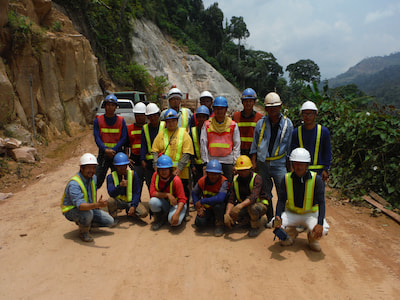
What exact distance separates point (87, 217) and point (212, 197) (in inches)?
71.8

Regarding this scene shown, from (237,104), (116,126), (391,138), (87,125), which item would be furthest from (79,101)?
(237,104)

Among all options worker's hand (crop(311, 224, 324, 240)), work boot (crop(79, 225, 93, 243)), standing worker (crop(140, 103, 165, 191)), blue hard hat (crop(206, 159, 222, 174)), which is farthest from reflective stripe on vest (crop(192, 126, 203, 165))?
worker's hand (crop(311, 224, 324, 240))

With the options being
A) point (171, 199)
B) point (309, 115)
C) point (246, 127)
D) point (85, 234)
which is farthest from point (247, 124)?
point (85, 234)

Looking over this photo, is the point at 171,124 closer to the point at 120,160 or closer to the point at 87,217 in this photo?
the point at 120,160

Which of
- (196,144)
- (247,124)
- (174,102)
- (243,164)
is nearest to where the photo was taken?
(243,164)

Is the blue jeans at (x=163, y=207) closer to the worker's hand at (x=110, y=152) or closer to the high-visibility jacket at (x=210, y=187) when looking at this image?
the high-visibility jacket at (x=210, y=187)

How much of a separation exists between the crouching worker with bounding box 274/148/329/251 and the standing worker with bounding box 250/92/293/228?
1.77 feet

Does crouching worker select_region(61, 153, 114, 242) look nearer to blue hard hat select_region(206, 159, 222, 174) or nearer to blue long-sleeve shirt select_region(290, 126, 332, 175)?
blue hard hat select_region(206, 159, 222, 174)

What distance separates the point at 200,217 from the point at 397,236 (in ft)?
10.5

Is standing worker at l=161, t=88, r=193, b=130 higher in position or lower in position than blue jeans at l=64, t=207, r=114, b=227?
higher

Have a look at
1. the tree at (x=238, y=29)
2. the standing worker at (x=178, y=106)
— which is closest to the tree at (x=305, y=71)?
the tree at (x=238, y=29)

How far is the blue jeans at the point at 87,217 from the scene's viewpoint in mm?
4254

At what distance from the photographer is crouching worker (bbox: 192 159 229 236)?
175 inches

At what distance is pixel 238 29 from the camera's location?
47500 mm
